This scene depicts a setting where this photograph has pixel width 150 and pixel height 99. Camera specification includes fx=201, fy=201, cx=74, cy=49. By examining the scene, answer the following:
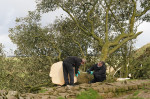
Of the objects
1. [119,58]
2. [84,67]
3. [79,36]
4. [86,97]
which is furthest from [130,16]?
[86,97]

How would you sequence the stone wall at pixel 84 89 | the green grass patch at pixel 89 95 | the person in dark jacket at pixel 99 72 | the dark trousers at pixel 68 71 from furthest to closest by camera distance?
the person in dark jacket at pixel 99 72 < the dark trousers at pixel 68 71 < the green grass patch at pixel 89 95 < the stone wall at pixel 84 89

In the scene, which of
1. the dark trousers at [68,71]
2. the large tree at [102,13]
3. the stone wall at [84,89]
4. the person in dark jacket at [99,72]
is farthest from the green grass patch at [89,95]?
the large tree at [102,13]

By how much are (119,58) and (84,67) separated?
4088mm

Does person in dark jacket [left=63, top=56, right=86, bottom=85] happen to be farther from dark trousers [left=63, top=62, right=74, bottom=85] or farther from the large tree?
the large tree

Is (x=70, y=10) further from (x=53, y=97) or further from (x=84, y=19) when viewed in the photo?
(x=53, y=97)

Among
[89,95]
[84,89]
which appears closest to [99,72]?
[84,89]

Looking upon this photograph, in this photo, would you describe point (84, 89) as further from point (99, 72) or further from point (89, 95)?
point (99, 72)

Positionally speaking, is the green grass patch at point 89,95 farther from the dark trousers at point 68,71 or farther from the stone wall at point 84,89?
the dark trousers at point 68,71

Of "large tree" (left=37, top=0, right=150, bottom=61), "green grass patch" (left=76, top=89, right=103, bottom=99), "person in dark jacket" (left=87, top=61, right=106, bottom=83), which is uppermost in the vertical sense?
"large tree" (left=37, top=0, right=150, bottom=61)

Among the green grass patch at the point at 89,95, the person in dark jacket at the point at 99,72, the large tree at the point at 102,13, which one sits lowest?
the green grass patch at the point at 89,95

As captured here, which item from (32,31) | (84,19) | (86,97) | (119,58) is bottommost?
(86,97)

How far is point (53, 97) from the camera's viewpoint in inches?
319

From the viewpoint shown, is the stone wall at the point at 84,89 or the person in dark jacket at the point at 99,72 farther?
the person in dark jacket at the point at 99,72

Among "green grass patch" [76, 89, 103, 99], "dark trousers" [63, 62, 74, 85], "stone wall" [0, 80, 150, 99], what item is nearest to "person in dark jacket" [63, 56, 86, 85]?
"dark trousers" [63, 62, 74, 85]
